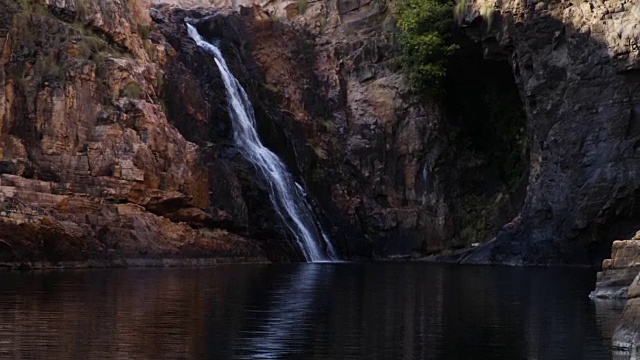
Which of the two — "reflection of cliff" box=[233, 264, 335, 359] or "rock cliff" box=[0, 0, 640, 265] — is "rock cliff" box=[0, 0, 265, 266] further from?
"reflection of cliff" box=[233, 264, 335, 359]

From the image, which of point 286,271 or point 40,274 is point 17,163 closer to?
point 40,274

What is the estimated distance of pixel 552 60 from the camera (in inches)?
1993

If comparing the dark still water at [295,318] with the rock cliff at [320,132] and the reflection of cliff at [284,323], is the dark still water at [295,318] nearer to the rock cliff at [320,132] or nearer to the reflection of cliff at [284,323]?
the reflection of cliff at [284,323]

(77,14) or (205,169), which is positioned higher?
(77,14)

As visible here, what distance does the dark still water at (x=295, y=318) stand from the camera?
1727 centimetres

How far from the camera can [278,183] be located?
52750 millimetres

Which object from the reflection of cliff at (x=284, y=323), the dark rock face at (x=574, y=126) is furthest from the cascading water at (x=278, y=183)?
the reflection of cliff at (x=284, y=323)

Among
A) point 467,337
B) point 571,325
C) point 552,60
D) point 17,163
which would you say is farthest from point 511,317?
point 552,60

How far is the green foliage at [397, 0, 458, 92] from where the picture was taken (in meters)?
56.8

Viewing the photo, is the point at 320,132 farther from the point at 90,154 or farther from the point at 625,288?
the point at 625,288

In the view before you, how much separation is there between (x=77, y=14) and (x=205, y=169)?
9.42m

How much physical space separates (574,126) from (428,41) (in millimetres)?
10637

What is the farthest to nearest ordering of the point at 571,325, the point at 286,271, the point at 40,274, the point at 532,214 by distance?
the point at 532,214 → the point at 286,271 → the point at 40,274 → the point at 571,325

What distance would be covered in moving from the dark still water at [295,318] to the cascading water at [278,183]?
14862 millimetres
